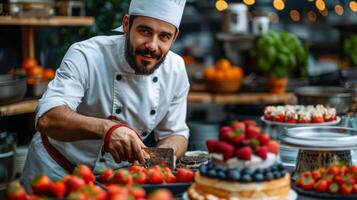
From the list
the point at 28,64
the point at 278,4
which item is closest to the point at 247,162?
the point at 28,64

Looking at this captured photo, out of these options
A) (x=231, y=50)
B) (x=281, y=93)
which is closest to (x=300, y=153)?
(x=281, y=93)

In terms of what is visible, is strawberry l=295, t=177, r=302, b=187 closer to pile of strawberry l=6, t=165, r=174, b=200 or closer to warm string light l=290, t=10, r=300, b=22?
pile of strawberry l=6, t=165, r=174, b=200

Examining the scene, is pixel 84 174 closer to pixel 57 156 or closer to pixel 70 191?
pixel 70 191

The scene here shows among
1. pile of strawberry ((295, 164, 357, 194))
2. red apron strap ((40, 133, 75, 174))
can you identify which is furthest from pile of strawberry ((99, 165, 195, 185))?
red apron strap ((40, 133, 75, 174))

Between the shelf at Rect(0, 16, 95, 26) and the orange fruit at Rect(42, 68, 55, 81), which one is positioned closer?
the shelf at Rect(0, 16, 95, 26)

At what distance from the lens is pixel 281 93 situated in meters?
6.04

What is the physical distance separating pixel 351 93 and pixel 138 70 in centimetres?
186

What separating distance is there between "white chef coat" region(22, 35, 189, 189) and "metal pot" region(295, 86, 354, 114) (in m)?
1.28

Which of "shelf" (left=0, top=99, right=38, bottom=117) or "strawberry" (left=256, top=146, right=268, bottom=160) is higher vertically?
"strawberry" (left=256, top=146, right=268, bottom=160)

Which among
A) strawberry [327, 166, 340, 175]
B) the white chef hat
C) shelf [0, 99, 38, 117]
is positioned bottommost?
shelf [0, 99, 38, 117]

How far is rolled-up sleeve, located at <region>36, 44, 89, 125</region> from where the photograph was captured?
297 centimetres

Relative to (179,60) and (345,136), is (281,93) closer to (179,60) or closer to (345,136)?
(179,60)

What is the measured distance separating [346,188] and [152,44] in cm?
109

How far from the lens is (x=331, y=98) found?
4289mm
